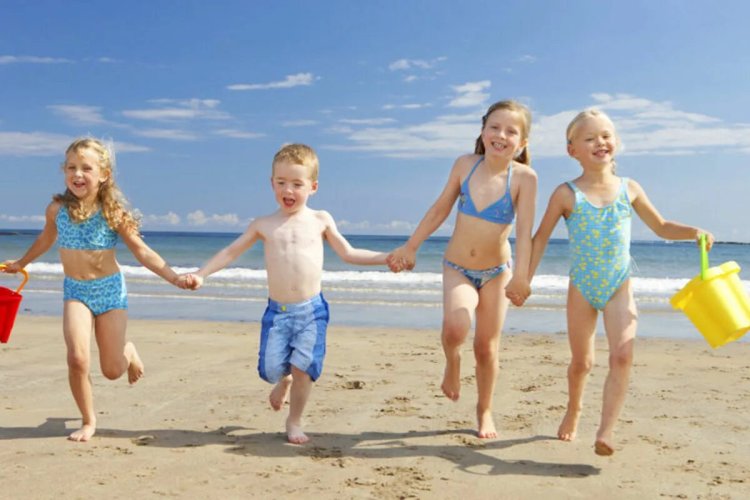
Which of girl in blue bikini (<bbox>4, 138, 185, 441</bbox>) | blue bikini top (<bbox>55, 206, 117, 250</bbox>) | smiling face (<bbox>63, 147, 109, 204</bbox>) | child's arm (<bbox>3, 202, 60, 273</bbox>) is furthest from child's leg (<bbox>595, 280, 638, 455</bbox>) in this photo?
child's arm (<bbox>3, 202, 60, 273</bbox>)

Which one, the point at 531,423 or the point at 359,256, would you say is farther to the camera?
the point at 531,423

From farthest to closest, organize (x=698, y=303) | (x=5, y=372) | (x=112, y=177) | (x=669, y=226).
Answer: (x=5, y=372)
(x=112, y=177)
(x=669, y=226)
(x=698, y=303)

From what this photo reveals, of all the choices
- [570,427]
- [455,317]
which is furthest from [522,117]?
[570,427]

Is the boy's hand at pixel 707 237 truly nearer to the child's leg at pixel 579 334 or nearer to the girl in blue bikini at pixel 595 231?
the girl in blue bikini at pixel 595 231

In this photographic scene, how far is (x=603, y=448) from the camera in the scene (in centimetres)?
413

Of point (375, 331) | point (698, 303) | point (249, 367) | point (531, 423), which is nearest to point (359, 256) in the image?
point (531, 423)

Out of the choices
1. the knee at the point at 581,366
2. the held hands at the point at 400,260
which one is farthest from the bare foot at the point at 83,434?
the knee at the point at 581,366

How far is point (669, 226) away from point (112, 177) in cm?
356

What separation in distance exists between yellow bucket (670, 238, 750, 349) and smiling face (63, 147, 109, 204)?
359cm

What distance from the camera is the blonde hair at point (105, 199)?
194 inches

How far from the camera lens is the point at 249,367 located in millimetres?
7289

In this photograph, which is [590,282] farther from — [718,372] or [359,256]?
[718,372]

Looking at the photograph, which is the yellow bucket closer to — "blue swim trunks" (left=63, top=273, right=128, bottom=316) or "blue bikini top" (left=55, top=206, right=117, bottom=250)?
"blue swim trunks" (left=63, top=273, right=128, bottom=316)

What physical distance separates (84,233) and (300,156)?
148 centimetres
